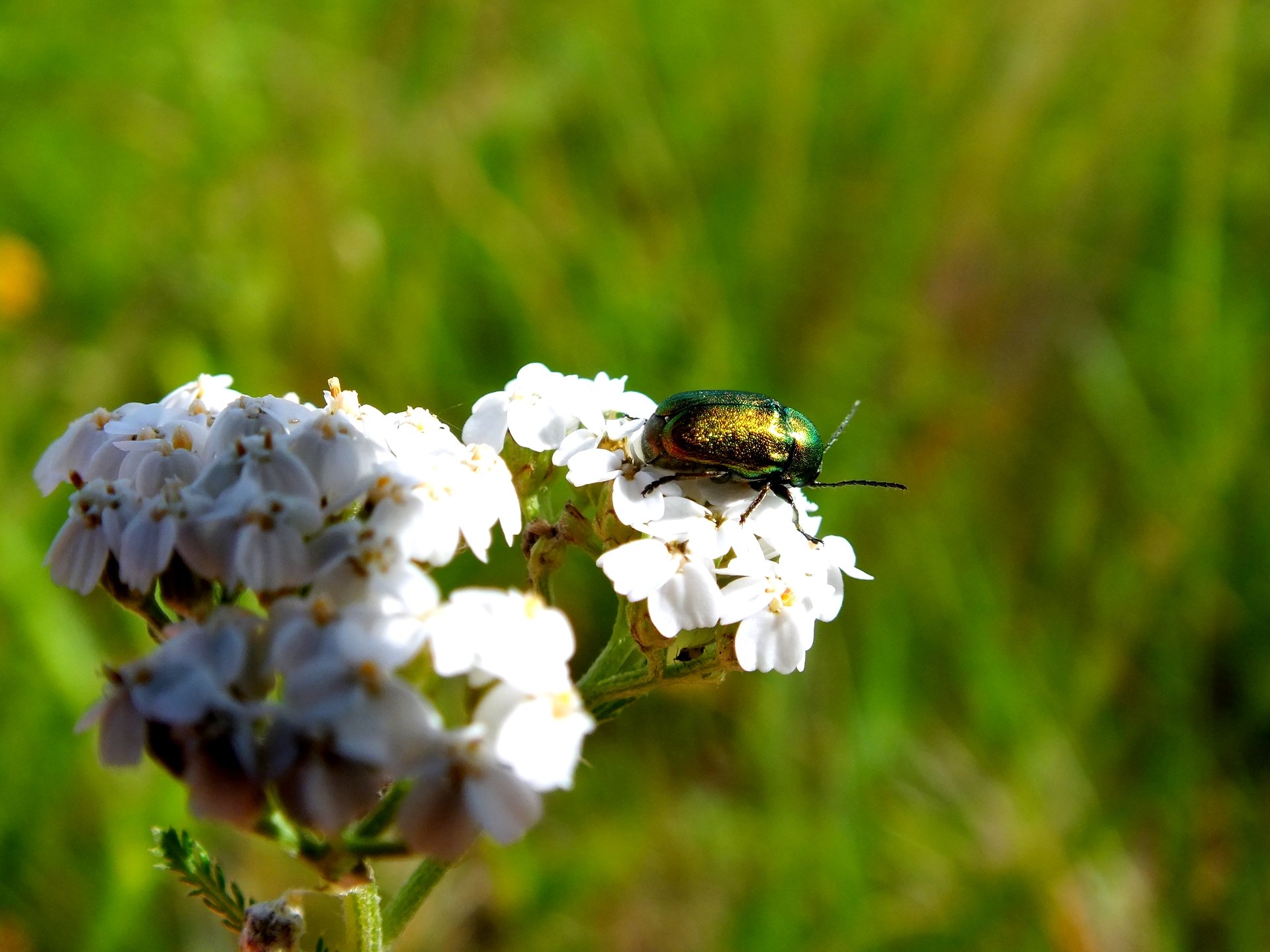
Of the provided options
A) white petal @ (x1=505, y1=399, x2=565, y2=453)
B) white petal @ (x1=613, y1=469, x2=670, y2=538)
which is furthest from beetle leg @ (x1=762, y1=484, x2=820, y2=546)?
white petal @ (x1=505, y1=399, x2=565, y2=453)

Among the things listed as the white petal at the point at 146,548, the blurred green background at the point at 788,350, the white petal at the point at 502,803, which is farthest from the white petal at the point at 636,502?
the blurred green background at the point at 788,350

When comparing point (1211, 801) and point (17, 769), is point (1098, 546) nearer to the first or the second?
point (1211, 801)

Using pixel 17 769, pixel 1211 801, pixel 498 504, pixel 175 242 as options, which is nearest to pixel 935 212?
pixel 1211 801

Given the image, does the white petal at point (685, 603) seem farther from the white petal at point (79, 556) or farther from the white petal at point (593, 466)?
the white petal at point (79, 556)

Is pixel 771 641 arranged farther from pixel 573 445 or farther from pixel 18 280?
pixel 18 280

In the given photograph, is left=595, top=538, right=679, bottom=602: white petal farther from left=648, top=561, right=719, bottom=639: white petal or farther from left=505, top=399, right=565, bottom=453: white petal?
left=505, top=399, right=565, bottom=453: white petal

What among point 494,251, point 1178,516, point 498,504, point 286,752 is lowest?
point 286,752

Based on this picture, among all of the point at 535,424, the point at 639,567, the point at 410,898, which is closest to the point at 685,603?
the point at 639,567
